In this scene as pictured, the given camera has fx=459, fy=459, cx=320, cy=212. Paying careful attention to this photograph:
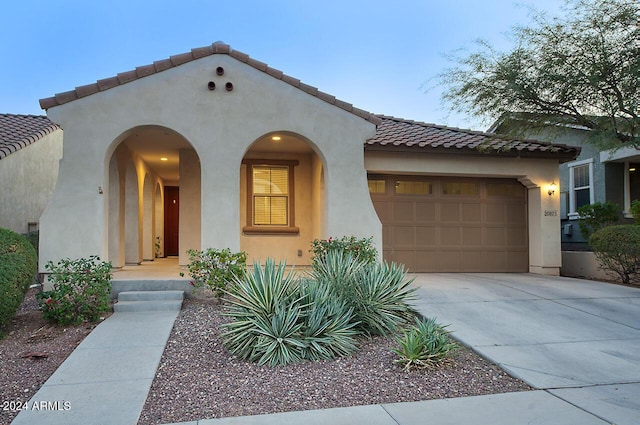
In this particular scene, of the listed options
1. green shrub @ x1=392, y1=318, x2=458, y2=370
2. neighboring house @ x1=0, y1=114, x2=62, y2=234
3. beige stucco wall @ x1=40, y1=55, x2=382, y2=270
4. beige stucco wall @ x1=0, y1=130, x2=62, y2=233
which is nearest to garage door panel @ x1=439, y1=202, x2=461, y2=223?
beige stucco wall @ x1=40, y1=55, x2=382, y2=270

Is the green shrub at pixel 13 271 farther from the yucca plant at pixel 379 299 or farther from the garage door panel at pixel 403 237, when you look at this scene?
the garage door panel at pixel 403 237

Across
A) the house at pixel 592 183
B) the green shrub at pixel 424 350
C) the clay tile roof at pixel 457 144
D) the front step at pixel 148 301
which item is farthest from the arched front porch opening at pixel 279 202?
the house at pixel 592 183

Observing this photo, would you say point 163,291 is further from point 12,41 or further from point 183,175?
point 12,41

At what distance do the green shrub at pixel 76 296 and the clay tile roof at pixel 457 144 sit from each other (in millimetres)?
6799

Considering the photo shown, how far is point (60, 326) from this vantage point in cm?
724

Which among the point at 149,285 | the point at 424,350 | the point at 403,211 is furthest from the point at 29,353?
the point at 403,211

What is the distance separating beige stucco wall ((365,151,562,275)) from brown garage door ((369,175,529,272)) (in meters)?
0.30

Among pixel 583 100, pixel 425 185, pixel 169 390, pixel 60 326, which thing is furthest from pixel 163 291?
pixel 583 100

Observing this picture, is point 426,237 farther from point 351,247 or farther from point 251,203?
point 251,203

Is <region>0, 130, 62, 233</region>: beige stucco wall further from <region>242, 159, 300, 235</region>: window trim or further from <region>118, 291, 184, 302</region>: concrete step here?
<region>118, 291, 184, 302</region>: concrete step

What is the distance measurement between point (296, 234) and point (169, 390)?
25.3 ft

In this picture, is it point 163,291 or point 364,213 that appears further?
point 364,213

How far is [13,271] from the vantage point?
6770 mm

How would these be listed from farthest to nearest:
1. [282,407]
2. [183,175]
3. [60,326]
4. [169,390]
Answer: [183,175], [60,326], [169,390], [282,407]
